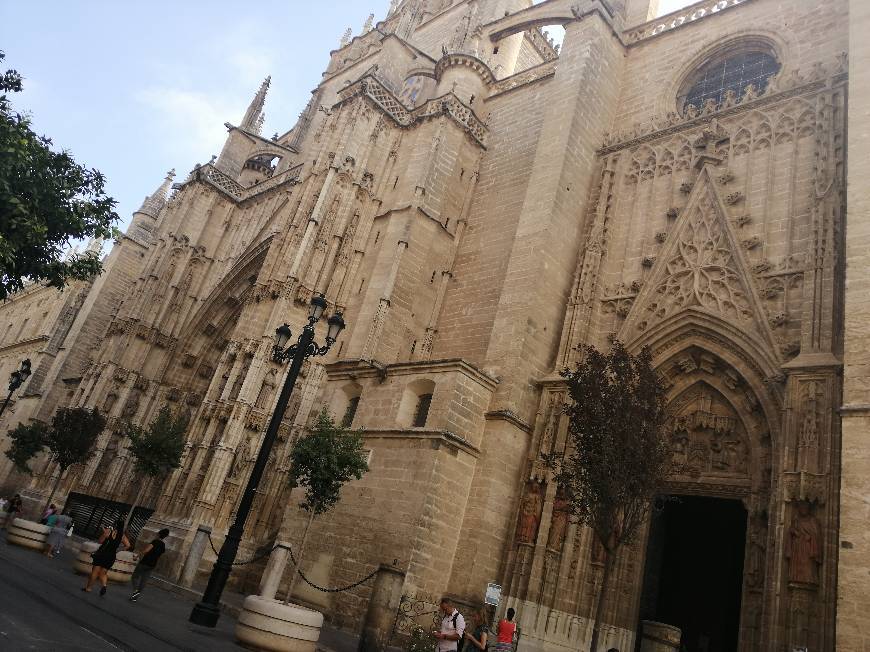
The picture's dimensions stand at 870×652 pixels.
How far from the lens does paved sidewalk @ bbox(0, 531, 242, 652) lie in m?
6.29

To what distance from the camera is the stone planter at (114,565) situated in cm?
1221

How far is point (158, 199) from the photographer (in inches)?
1609

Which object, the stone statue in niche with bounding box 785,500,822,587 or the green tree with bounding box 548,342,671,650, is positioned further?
the green tree with bounding box 548,342,671,650

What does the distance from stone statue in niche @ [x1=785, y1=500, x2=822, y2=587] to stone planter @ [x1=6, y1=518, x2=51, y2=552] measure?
1456 centimetres

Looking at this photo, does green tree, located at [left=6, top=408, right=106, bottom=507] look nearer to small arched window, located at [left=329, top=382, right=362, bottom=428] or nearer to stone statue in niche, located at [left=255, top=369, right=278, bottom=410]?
stone statue in niche, located at [left=255, top=369, right=278, bottom=410]

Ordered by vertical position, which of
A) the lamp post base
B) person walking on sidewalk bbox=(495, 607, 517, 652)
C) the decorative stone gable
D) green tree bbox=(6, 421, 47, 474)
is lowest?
the lamp post base

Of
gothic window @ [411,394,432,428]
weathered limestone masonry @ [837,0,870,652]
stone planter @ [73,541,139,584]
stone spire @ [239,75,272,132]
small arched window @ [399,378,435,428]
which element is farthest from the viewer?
stone spire @ [239,75,272,132]

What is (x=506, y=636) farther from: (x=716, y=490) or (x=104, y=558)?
(x=104, y=558)

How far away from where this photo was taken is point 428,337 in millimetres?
17578

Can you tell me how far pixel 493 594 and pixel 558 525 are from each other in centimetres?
185

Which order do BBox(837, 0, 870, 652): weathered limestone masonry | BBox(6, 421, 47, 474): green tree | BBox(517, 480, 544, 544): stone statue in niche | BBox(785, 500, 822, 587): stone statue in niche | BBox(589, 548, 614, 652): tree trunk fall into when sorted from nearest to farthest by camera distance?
BBox(837, 0, 870, 652): weathered limestone masonry → BBox(785, 500, 822, 587): stone statue in niche → BBox(589, 548, 614, 652): tree trunk → BBox(517, 480, 544, 544): stone statue in niche → BBox(6, 421, 47, 474): green tree

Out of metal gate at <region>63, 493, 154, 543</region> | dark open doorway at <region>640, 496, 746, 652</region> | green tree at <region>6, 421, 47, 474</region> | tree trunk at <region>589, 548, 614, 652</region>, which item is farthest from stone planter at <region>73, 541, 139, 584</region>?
green tree at <region>6, 421, 47, 474</region>

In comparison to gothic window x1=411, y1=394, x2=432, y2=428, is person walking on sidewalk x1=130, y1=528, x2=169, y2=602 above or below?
below

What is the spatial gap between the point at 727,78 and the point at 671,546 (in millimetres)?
11795
